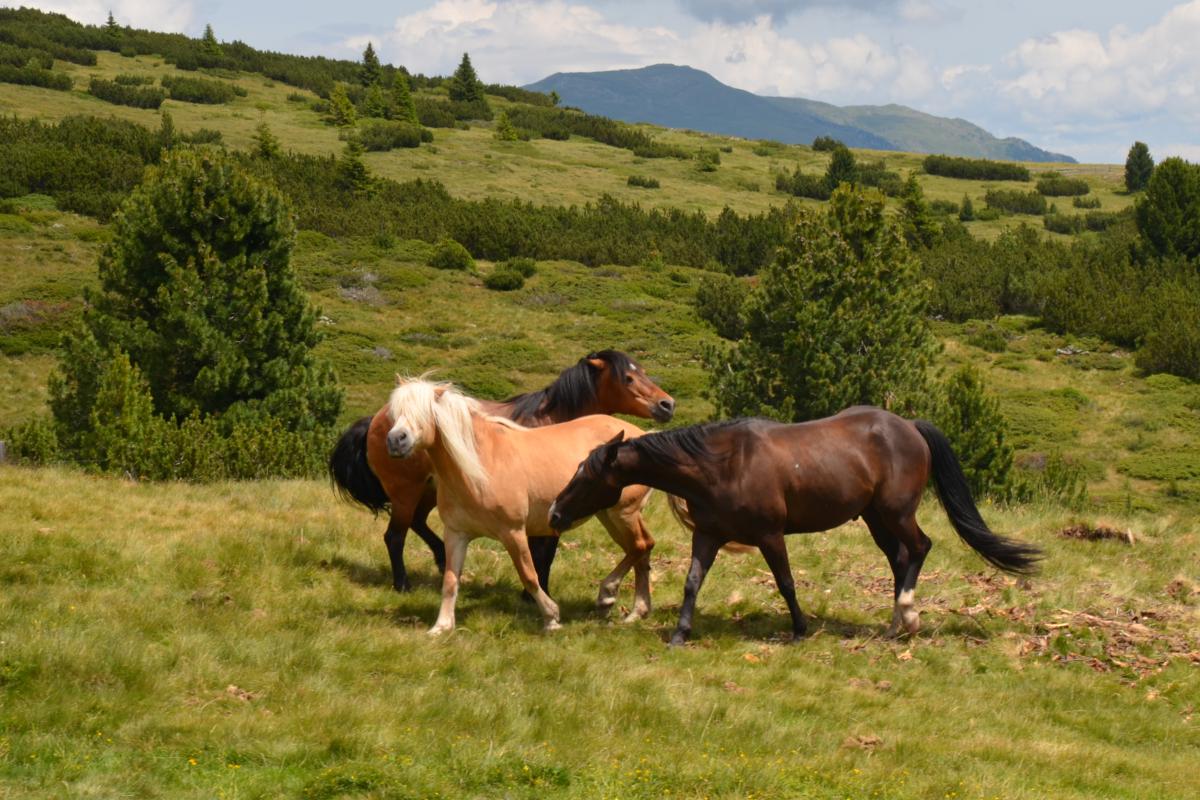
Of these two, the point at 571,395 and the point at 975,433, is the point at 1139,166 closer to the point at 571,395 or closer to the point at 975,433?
the point at 975,433

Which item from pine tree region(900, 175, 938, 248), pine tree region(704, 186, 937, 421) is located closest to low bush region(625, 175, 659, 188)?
pine tree region(900, 175, 938, 248)

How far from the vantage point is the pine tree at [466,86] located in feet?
366

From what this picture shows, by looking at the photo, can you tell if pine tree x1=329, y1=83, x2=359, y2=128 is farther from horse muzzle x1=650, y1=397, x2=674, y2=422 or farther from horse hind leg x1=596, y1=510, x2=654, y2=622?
horse hind leg x1=596, y1=510, x2=654, y2=622

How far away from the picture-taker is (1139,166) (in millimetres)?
101125

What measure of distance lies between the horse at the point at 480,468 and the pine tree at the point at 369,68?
109 metres

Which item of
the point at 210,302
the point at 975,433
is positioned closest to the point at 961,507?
the point at 975,433

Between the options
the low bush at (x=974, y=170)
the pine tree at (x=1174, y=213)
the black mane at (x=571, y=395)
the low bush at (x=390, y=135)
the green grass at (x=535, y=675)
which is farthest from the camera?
the low bush at (x=974, y=170)

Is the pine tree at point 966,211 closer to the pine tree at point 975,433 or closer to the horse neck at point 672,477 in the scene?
the pine tree at point 975,433

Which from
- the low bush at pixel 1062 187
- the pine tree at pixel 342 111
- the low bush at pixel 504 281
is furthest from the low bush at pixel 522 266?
the low bush at pixel 1062 187

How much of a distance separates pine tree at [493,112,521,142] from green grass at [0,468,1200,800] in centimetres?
8503

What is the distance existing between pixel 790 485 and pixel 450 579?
129 inches

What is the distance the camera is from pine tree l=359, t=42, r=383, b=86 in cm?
11106

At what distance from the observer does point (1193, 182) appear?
6394cm

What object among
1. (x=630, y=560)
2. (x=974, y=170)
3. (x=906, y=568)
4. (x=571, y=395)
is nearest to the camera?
(x=906, y=568)
